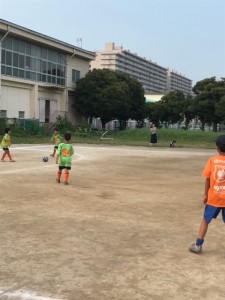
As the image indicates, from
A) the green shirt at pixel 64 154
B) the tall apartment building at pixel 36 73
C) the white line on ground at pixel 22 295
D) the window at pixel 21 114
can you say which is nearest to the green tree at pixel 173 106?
the tall apartment building at pixel 36 73

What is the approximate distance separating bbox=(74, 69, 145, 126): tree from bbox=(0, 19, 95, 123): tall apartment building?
5.29 ft

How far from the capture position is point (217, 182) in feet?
17.1

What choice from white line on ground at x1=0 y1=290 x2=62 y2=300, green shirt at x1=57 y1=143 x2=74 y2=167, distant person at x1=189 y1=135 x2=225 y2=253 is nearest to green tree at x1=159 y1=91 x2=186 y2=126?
green shirt at x1=57 y1=143 x2=74 y2=167

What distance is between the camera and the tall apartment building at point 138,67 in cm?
13175

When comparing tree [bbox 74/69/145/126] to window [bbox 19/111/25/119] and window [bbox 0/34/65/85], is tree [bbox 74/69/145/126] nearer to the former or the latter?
window [bbox 0/34/65/85]

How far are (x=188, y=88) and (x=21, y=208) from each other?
196m

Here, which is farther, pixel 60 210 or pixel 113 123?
pixel 113 123

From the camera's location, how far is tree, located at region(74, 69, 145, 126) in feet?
144

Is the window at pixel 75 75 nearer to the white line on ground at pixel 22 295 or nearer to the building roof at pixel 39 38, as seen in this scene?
the building roof at pixel 39 38

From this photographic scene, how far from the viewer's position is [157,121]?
200ft

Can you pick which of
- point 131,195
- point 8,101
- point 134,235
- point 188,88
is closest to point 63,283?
Answer: point 134,235

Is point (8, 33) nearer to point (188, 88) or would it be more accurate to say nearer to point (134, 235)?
point (134, 235)

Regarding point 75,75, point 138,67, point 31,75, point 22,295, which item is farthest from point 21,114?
point 138,67

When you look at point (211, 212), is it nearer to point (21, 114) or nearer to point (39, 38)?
point (21, 114)
